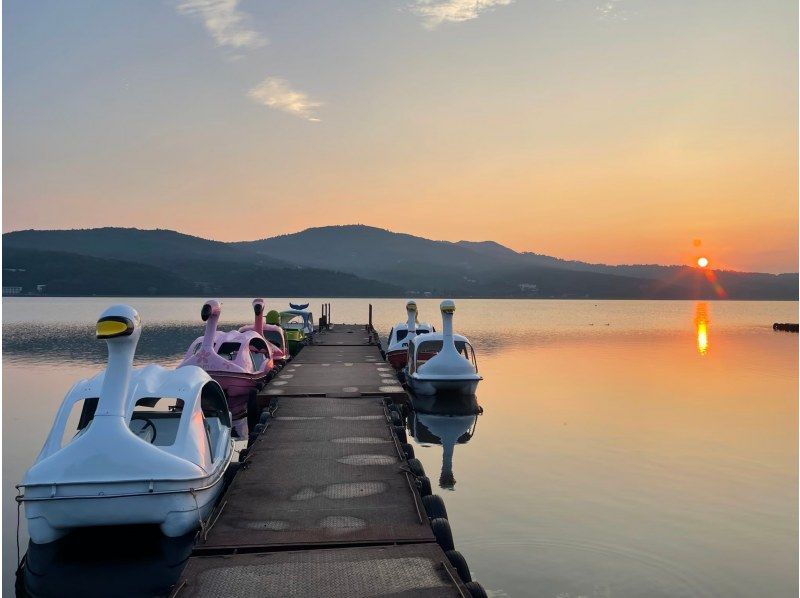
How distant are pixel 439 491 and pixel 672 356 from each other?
4718 centimetres

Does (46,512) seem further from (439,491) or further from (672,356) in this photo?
(672,356)

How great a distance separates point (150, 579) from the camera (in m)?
10.1

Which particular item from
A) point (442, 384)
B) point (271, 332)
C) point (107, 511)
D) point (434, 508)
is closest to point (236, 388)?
point (442, 384)

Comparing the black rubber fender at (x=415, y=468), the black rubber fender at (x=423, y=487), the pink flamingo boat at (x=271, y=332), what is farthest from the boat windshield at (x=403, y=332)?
the black rubber fender at (x=423, y=487)

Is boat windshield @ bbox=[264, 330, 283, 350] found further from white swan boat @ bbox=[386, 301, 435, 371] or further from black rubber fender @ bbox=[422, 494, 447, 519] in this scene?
black rubber fender @ bbox=[422, 494, 447, 519]

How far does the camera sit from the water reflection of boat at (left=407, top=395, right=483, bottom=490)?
22641 mm

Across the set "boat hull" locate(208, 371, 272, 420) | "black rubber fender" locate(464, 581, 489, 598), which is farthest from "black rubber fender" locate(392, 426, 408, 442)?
"boat hull" locate(208, 371, 272, 420)

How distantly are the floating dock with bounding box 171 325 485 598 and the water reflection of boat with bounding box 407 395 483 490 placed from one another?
591 cm

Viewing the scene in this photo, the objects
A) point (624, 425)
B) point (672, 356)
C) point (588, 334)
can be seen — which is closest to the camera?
point (624, 425)

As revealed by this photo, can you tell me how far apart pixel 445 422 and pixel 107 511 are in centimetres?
1670

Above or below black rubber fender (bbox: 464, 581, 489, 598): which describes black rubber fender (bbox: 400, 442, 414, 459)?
below

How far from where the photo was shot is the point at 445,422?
25500mm

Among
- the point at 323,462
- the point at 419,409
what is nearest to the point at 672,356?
the point at 419,409

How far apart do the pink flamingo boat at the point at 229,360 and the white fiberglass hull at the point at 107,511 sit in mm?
12818
